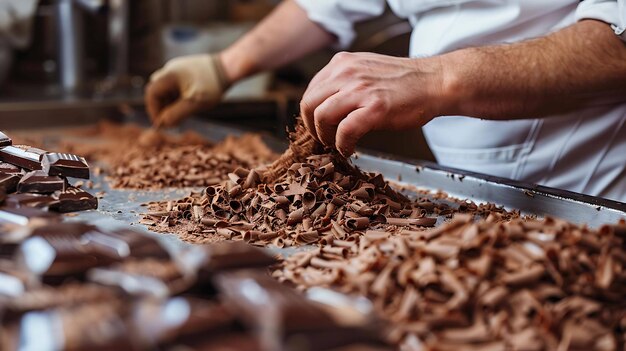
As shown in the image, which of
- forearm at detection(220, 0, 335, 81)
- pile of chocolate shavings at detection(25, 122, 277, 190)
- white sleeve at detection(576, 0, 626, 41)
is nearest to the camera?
white sleeve at detection(576, 0, 626, 41)

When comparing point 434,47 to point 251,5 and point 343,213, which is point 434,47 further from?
point 251,5

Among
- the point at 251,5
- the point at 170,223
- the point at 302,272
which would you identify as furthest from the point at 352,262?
the point at 251,5

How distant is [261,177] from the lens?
5.79 ft

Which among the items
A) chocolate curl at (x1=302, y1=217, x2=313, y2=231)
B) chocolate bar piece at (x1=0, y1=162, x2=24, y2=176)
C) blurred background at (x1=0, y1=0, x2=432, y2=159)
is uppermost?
chocolate bar piece at (x1=0, y1=162, x2=24, y2=176)

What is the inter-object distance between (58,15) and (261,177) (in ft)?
8.30

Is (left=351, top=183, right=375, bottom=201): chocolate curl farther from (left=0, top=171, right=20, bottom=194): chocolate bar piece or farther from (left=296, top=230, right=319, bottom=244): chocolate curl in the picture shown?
(left=0, top=171, right=20, bottom=194): chocolate bar piece

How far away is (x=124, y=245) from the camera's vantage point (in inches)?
40.9

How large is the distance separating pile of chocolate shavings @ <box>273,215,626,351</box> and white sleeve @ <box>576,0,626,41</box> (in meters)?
0.74

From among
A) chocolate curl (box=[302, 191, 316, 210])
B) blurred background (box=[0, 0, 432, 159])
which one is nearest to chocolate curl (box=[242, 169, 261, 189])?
chocolate curl (box=[302, 191, 316, 210])

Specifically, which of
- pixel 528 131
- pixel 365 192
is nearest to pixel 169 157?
pixel 365 192

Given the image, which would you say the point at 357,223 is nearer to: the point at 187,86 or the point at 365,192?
the point at 365,192

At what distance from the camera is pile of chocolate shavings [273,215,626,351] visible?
38.2 inches

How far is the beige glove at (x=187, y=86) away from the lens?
2.77 m

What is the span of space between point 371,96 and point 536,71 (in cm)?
46
